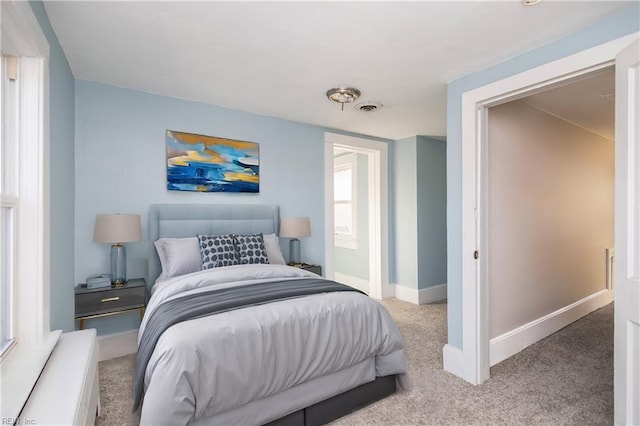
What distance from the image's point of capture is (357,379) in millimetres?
2127

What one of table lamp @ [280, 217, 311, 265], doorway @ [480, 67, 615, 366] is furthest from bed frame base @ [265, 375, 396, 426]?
table lamp @ [280, 217, 311, 265]

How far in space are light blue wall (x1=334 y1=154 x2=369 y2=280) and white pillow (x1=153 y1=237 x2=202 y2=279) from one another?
2.90 metres

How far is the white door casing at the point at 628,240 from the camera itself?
61.2 inches

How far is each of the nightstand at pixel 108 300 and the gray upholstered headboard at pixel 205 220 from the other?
306 mm

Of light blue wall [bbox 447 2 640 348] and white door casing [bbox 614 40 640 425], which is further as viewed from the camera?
light blue wall [bbox 447 2 640 348]

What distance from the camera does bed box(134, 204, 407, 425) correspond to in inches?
62.6

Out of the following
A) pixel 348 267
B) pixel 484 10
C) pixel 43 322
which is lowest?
pixel 348 267

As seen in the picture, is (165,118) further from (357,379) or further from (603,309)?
(603,309)

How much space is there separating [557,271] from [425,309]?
1.58 metres

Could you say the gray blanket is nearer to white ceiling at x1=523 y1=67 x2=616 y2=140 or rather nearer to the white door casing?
the white door casing

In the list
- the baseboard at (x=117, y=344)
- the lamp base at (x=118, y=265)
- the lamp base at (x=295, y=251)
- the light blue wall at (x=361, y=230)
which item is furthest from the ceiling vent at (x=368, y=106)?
the baseboard at (x=117, y=344)

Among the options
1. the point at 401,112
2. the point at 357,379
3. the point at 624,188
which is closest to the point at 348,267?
the point at 401,112

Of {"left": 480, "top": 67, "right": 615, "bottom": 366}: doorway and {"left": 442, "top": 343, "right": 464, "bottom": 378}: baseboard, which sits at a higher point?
{"left": 480, "top": 67, "right": 615, "bottom": 366}: doorway

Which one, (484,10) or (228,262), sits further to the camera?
(228,262)
